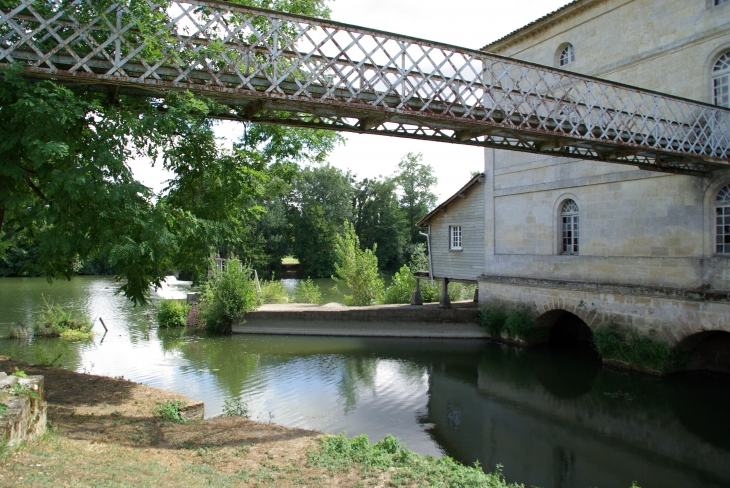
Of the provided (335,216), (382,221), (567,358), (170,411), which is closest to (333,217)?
(335,216)

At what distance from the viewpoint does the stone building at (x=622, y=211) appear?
44.1 feet

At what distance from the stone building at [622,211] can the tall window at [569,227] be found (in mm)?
34

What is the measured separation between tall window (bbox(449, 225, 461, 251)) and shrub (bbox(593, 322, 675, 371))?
26.1 feet

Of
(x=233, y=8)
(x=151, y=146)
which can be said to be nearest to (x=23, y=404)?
(x=151, y=146)

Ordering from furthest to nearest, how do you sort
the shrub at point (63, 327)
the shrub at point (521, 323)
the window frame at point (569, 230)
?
the shrub at point (63, 327) < the shrub at point (521, 323) < the window frame at point (569, 230)

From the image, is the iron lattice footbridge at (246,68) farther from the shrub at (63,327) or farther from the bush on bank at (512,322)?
the shrub at (63,327)

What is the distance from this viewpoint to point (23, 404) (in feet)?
17.9

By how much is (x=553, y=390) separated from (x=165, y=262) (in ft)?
33.7

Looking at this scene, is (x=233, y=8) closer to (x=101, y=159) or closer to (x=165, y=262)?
(x=101, y=159)

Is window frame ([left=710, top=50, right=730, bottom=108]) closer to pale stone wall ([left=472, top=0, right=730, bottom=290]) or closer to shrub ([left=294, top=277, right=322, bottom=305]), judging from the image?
pale stone wall ([left=472, top=0, right=730, bottom=290])

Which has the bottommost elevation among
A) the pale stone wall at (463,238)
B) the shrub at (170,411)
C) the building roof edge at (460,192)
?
the shrub at (170,411)

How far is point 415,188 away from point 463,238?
40352 mm

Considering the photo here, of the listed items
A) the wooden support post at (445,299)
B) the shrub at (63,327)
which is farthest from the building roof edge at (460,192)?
the shrub at (63,327)

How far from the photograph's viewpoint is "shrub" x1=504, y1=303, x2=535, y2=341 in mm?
18266
